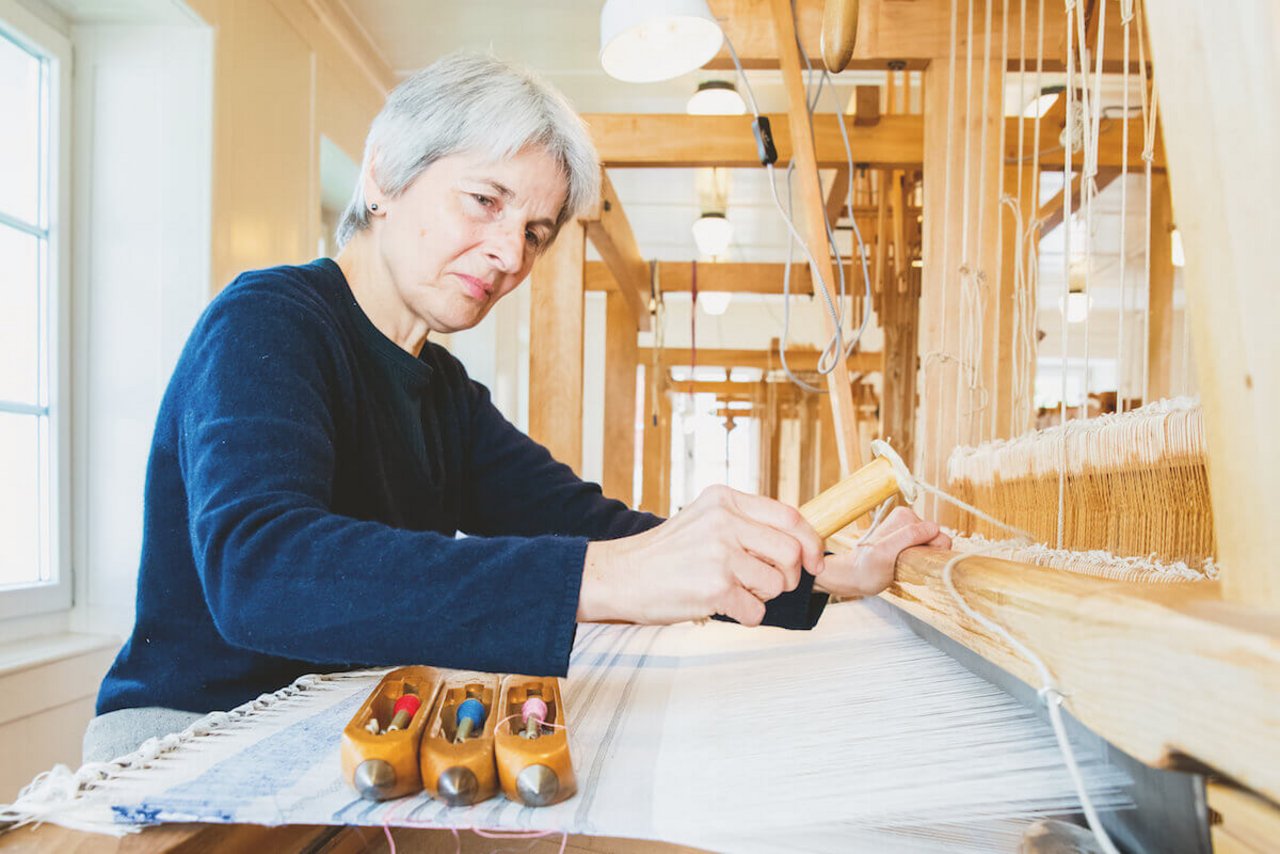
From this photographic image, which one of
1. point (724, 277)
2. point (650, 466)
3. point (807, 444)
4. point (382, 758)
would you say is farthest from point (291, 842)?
point (807, 444)

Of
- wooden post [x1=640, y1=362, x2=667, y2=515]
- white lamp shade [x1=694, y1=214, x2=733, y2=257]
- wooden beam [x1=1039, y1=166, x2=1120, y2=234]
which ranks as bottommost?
wooden post [x1=640, y1=362, x2=667, y2=515]

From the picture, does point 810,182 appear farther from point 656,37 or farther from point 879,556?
point 879,556

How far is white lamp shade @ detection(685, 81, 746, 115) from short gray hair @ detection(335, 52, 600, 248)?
9.01ft

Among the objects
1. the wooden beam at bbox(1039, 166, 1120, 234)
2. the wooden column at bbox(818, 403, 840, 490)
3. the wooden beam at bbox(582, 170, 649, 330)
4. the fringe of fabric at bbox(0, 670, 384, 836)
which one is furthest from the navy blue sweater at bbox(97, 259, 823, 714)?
the wooden column at bbox(818, 403, 840, 490)

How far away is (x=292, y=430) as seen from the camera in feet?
2.65

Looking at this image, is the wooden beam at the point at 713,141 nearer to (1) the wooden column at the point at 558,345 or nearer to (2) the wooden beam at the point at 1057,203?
(1) the wooden column at the point at 558,345

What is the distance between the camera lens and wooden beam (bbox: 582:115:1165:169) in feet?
7.58

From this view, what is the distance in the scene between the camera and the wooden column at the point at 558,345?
2.44m

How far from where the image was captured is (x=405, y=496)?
4.02 ft

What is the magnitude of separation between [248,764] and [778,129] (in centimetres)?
214

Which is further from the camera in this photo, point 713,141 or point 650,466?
point 650,466

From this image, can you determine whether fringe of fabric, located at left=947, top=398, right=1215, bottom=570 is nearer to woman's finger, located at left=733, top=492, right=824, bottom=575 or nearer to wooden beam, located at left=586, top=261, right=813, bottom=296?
woman's finger, located at left=733, top=492, right=824, bottom=575

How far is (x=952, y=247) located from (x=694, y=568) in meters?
1.31

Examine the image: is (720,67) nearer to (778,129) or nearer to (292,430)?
(778,129)
